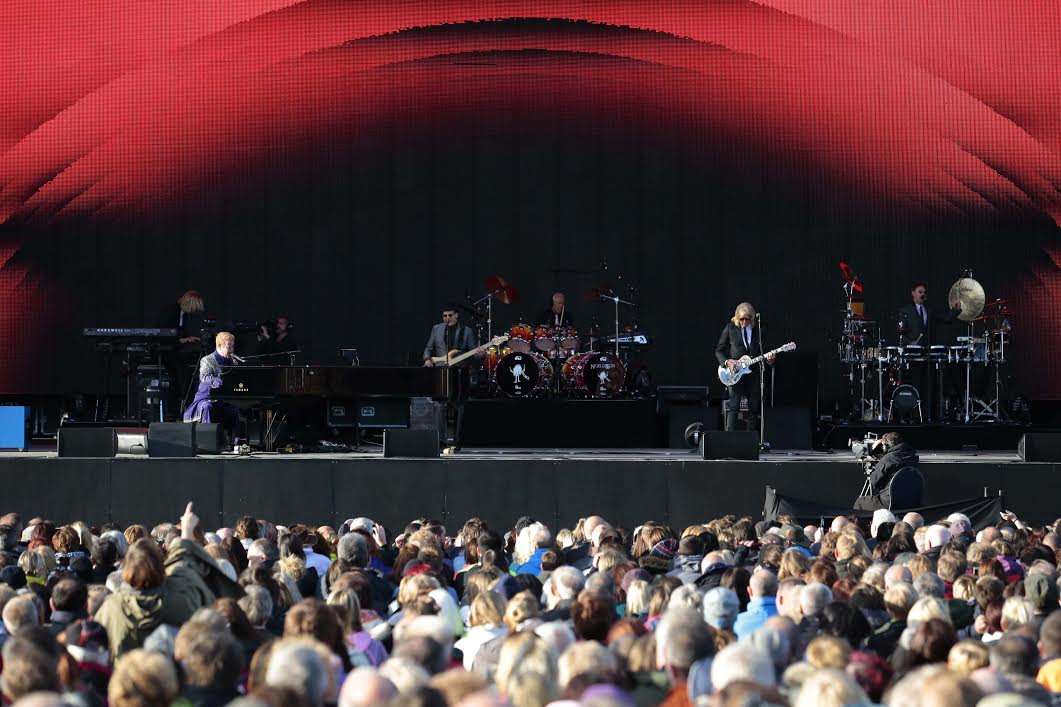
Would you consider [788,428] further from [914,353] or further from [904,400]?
[914,353]

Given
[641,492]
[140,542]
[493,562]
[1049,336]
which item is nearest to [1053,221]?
[1049,336]

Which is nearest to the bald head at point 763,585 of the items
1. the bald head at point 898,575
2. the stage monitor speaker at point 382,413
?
the bald head at point 898,575

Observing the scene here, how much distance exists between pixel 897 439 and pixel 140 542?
850cm

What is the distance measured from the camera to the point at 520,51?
776 inches

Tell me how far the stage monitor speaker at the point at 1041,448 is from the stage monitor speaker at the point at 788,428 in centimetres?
293

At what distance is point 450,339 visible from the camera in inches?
695

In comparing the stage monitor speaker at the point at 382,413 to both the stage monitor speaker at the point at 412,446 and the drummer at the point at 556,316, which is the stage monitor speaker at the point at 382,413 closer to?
the stage monitor speaker at the point at 412,446

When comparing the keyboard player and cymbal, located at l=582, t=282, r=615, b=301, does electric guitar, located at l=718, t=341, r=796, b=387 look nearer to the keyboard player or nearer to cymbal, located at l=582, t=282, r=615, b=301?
cymbal, located at l=582, t=282, r=615, b=301

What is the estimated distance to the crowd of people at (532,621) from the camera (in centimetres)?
458

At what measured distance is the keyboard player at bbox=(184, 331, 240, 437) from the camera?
1585 cm

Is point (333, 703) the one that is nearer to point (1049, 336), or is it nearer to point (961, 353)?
point (961, 353)

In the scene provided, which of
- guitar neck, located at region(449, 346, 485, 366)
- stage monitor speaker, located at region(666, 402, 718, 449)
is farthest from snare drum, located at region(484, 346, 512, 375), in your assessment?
stage monitor speaker, located at region(666, 402, 718, 449)

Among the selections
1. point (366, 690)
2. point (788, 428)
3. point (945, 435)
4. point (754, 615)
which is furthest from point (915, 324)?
point (366, 690)

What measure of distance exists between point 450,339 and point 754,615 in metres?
10.9
